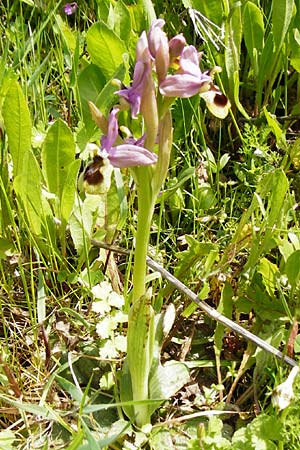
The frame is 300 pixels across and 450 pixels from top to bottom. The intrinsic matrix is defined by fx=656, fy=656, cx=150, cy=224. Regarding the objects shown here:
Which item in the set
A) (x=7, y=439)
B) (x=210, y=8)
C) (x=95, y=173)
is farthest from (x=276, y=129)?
(x=7, y=439)

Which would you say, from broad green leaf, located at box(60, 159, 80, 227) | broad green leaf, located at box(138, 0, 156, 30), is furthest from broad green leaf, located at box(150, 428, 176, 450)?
broad green leaf, located at box(138, 0, 156, 30)

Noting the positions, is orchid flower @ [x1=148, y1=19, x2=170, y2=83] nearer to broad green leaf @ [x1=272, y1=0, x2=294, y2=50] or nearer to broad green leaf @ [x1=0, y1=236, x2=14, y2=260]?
broad green leaf @ [x1=0, y1=236, x2=14, y2=260]

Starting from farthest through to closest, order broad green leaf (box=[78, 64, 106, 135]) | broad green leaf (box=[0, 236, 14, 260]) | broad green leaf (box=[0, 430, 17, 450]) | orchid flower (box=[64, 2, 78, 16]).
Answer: orchid flower (box=[64, 2, 78, 16]), broad green leaf (box=[78, 64, 106, 135]), broad green leaf (box=[0, 236, 14, 260]), broad green leaf (box=[0, 430, 17, 450])

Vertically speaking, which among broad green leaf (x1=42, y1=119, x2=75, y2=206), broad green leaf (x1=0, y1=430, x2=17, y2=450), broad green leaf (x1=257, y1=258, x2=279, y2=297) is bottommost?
broad green leaf (x1=0, y1=430, x2=17, y2=450)

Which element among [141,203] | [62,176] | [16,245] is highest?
[141,203]

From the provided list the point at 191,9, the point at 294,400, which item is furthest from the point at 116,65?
the point at 294,400

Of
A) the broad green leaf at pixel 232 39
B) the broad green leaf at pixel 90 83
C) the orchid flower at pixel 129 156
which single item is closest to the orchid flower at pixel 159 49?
the orchid flower at pixel 129 156

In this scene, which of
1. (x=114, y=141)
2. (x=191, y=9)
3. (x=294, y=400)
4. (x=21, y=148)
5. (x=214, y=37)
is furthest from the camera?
(x=214, y=37)

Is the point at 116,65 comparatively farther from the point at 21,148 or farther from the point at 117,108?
the point at 117,108

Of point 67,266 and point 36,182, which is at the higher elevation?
point 36,182
